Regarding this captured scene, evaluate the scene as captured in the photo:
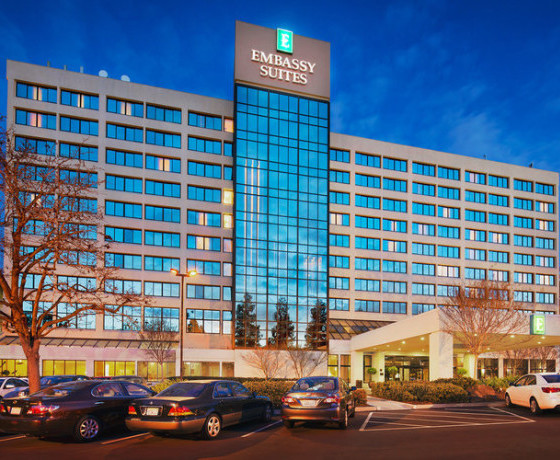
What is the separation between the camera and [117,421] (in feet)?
43.1

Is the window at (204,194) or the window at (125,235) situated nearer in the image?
the window at (125,235)

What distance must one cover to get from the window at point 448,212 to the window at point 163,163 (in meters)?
32.4

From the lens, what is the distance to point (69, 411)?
39.3ft

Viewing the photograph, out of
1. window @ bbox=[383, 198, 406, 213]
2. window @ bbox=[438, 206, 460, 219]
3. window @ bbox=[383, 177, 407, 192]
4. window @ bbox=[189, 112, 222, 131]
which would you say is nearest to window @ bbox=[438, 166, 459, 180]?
window @ bbox=[438, 206, 460, 219]

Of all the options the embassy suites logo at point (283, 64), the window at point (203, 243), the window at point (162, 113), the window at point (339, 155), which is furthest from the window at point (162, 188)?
the window at point (339, 155)

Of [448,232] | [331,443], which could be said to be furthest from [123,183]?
[331,443]

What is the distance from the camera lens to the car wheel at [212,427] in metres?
12.5

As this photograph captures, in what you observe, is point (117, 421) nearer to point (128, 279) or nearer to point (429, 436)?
point (429, 436)

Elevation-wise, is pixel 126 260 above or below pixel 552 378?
above

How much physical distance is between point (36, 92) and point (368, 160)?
35933 millimetres

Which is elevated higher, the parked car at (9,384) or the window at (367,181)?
the window at (367,181)

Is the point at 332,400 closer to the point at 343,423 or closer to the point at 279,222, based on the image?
the point at 343,423

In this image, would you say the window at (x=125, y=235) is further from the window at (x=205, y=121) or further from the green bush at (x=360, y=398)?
the green bush at (x=360, y=398)

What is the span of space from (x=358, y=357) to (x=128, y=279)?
78.5 feet
